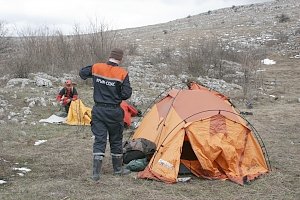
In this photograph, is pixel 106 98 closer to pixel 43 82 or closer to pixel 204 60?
pixel 43 82

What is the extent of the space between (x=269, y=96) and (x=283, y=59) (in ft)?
36.9

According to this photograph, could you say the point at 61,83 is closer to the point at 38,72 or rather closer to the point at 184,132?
the point at 38,72

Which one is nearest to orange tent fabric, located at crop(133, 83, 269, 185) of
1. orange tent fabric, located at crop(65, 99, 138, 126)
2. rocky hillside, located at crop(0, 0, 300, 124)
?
orange tent fabric, located at crop(65, 99, 138, 126)

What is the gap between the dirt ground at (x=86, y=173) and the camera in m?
6.35

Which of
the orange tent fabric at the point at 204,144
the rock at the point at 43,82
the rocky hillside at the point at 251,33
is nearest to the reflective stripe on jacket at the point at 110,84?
the orange tent fabric at the point at 204,144

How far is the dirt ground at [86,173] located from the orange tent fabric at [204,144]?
0.79ft

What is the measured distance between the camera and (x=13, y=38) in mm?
17812

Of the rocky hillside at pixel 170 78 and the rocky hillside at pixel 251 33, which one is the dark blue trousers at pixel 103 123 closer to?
the rocky hillside at pixel 170 78

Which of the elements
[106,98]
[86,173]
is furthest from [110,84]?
[86,173]

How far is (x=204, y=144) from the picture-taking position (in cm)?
712

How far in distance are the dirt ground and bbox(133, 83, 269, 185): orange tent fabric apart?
0.24 metres

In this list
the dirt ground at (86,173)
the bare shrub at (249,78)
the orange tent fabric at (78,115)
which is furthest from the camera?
the bare shrub at (249,78)

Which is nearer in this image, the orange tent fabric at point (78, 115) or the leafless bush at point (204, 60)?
the orange tent fabric at point (78, 115)

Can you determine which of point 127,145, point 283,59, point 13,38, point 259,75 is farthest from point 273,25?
point 127,145
